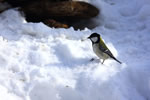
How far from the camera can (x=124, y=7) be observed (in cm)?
722

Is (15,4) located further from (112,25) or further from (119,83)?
(119,83)

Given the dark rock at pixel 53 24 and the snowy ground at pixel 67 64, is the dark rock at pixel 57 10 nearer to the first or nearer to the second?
A: the dark rock at pixel 53 24

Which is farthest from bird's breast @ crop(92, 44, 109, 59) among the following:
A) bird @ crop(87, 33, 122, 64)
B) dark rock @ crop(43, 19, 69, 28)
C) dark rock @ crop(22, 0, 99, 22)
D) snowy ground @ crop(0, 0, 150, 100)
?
dark rock @ crop(22, 0, 99, 22)

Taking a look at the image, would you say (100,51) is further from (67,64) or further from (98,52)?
(67,64)

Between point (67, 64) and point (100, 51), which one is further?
point (100, 51)

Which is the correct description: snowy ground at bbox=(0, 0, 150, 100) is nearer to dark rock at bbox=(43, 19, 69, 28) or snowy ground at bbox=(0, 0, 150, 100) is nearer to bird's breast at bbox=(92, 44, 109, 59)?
bird's breast at bbox=(92, 44, 109, 59)

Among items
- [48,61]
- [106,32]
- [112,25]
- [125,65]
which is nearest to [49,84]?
[48,61]

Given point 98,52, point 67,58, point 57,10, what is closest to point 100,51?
point 98,52

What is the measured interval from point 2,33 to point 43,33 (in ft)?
2.75

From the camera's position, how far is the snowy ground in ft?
13.5

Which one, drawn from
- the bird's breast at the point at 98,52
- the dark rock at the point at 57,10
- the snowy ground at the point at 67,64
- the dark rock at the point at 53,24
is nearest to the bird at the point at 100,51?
the bird's breast at the point at 98,52

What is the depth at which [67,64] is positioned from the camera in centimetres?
477

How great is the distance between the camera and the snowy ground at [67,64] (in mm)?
4125

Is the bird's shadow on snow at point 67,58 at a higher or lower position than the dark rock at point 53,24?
higher
